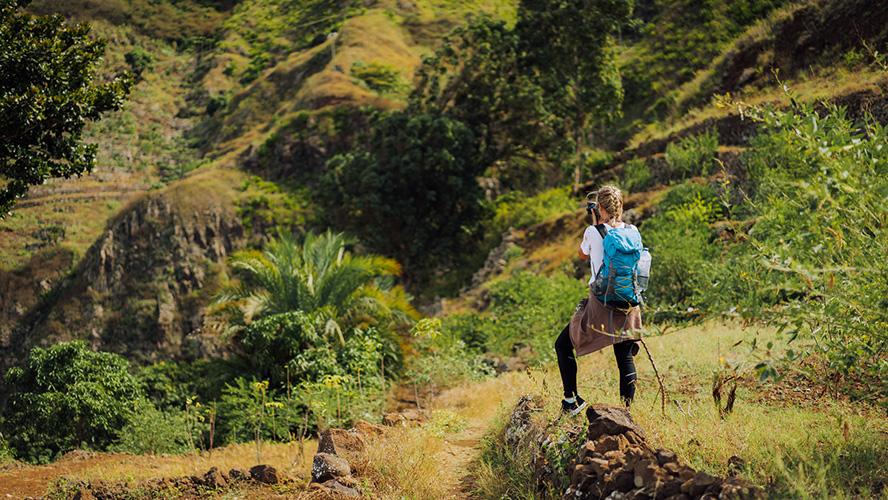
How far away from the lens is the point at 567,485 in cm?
350

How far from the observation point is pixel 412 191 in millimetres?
22641

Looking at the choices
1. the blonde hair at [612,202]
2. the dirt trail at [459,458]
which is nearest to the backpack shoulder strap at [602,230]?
the blonde hair at [612,202]

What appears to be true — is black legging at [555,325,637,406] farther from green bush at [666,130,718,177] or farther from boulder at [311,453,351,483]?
green bush at [666,130,718,177]

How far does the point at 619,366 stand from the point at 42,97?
7965 mm

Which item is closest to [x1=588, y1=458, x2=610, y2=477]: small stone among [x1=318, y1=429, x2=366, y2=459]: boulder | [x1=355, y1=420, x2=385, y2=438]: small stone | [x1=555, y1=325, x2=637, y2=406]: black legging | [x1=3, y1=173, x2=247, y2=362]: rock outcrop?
[x1=555, y1=325, x2=637, y2=406]: black legging

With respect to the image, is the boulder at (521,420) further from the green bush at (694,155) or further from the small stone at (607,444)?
the green bush at (694,155)

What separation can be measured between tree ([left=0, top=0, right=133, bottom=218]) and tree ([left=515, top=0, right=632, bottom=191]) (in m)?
17.3

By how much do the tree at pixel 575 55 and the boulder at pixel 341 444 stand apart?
62.8 feet

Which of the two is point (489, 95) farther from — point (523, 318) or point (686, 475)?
point (686, 475)

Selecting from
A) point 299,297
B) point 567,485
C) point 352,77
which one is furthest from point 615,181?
point 352,77

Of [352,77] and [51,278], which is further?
[352,77]

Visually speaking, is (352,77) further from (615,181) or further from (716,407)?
(716,407)

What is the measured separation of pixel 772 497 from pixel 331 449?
329 cm

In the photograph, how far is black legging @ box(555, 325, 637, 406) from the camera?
4137mm
